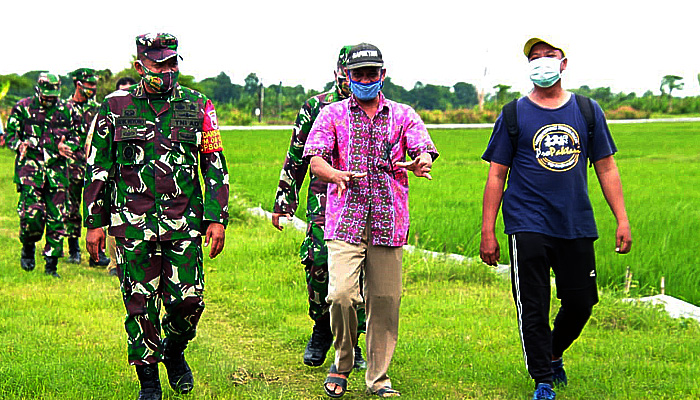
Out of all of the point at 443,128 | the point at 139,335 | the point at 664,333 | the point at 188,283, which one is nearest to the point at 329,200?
the point at 188,283

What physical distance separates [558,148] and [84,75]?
6.73 m

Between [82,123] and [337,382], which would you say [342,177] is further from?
[82,123]

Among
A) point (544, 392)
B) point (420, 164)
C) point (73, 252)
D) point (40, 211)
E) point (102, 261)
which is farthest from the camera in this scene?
point (73, 252)

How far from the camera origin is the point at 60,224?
10.3 meters

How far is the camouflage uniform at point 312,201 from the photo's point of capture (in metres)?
6.14

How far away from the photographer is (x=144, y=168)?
531 centimetres

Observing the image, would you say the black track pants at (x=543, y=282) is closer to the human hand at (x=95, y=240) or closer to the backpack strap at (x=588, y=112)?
the backpack strap at (x=588, y=112)

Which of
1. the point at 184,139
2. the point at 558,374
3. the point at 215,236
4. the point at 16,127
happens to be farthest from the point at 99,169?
the point at 16,127

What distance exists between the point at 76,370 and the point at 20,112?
16.9 feet

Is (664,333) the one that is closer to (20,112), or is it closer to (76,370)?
(76,370)

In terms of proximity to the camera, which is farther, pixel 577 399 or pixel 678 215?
pixel 678 215

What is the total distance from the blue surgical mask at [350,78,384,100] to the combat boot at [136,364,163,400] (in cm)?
202

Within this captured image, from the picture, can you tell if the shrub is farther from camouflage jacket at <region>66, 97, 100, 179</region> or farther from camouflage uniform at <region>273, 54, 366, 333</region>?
camouflage uniform at <region>273, 54, 366, 333</region>

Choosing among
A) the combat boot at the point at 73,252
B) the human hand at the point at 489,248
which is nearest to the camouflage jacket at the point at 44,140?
the combat boot at the point at 73,252
